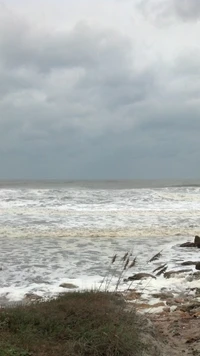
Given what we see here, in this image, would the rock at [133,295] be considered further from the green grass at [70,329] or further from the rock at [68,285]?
the green grass at [70,329]

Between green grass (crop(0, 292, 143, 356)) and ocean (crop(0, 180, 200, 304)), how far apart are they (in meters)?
1.81

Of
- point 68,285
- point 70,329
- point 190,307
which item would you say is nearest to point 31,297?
point 68,285

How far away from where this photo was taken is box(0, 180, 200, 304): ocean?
9.91 meters

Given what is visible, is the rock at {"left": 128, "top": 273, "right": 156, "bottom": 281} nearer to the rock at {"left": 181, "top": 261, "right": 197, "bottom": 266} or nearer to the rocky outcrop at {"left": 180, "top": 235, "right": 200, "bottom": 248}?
the rock at {"left": 181, "top": 261, "right": 197, "bottom": 266}

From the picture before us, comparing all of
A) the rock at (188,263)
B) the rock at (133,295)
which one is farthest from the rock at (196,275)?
the rock at (133,295)

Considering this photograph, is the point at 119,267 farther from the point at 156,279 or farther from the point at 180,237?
the point at 180,237

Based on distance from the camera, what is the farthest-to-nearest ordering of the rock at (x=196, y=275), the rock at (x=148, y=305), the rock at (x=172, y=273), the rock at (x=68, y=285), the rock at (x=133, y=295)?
the rock at (x=172, y=273), the rock at (x=196, y=275), the rock at (x=68, y=285), the rock at (x=133, y=295), the rock at (x=148, y=305)

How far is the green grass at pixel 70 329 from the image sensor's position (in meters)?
4.62

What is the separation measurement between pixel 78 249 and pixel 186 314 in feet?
25.4

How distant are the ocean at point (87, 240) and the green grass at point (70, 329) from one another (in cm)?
181

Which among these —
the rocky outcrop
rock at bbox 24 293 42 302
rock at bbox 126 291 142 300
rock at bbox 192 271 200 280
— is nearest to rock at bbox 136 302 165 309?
rock at bbox 126 291 142 300

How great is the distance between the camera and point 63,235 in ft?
57.7

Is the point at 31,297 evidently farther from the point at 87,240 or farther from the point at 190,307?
the point at 87,240

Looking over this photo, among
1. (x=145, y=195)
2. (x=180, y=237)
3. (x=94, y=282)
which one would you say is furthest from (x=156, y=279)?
(x=145, y=195)
